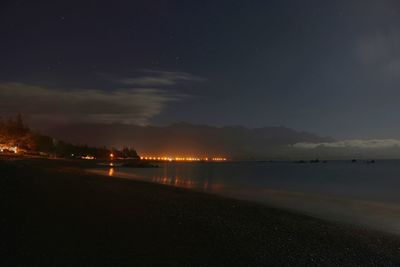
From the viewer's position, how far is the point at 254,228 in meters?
15.1

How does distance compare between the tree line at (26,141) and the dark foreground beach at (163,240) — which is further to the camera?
the tree line at (26,141)

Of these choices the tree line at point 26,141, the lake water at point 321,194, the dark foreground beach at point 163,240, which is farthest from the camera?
the tree line at point 26,141

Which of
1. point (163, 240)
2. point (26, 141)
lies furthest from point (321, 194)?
point (26, 141)

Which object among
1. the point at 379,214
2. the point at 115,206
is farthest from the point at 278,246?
the point at 379,214

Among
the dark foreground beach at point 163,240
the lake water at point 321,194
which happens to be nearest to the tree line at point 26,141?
the lake water at point 321,194

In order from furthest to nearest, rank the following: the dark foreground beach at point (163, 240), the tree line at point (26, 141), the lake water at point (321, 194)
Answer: the tree line at point (26, 141), the lake water at point (321, 194), the dark foreground beach at point (163, 240)

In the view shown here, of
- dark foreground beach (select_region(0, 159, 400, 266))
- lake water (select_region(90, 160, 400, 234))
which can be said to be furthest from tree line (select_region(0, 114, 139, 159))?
dark foreground beach (select_region(0, 159, 400, 266))

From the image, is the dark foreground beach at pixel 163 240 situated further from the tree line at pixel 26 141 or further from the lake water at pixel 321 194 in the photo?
the tree line at pixel 26 141

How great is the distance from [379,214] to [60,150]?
174 meters

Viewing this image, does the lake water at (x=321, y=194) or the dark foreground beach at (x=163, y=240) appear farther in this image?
the lake water at (x=321, y=194)

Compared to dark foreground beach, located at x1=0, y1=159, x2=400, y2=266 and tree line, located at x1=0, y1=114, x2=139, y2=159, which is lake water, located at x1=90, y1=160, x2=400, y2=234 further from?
tree line, located at x1=0, y1=114, x2=139, y2=159

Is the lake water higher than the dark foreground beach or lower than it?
lower

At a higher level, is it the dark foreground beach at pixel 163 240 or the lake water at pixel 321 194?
the dark foreground beach at pixel 163 240

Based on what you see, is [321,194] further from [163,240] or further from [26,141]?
[26,141]
